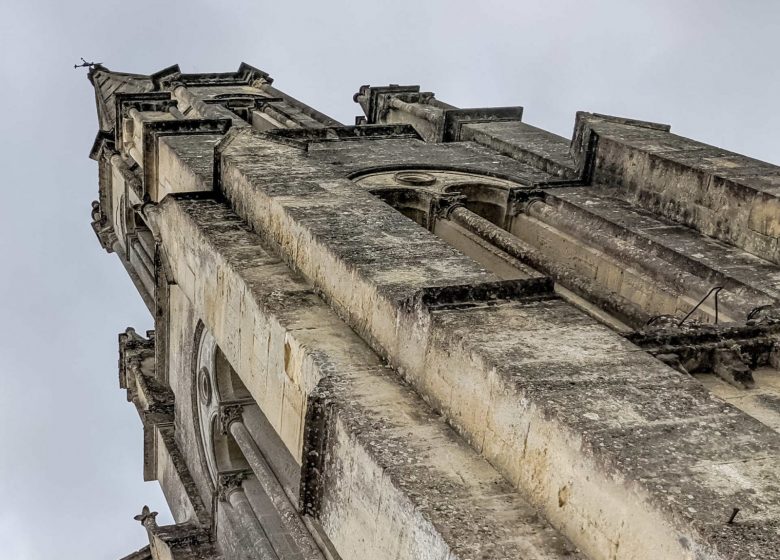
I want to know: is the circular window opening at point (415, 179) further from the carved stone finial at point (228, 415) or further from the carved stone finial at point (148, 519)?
the carved stone finial at point (148, 519)

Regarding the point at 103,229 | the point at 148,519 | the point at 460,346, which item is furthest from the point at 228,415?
the point at 103,229

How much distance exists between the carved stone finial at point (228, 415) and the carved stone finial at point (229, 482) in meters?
0.56

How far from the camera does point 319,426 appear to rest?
19.3 ft

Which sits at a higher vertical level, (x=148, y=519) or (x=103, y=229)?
(x=103, y=229)

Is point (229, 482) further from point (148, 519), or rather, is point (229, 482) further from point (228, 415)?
point (148, 519)

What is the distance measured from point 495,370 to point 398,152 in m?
9.54

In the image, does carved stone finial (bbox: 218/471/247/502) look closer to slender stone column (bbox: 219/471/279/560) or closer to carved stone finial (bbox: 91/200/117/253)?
slender stone column (bbox: 219/471/279/560)

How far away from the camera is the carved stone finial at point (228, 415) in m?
10.6

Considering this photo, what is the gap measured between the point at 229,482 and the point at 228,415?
2.72ft

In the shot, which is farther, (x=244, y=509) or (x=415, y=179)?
(x=415, y=179)

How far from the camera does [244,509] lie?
34.3 ft

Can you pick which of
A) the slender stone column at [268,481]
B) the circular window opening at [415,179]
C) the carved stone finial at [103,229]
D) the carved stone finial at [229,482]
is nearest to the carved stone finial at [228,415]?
the slender stone column at [268,481]

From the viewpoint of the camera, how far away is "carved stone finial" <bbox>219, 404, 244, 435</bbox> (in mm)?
10641

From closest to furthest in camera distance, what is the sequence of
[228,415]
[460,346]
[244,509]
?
[460,346] → [244,509] → [228,415]
